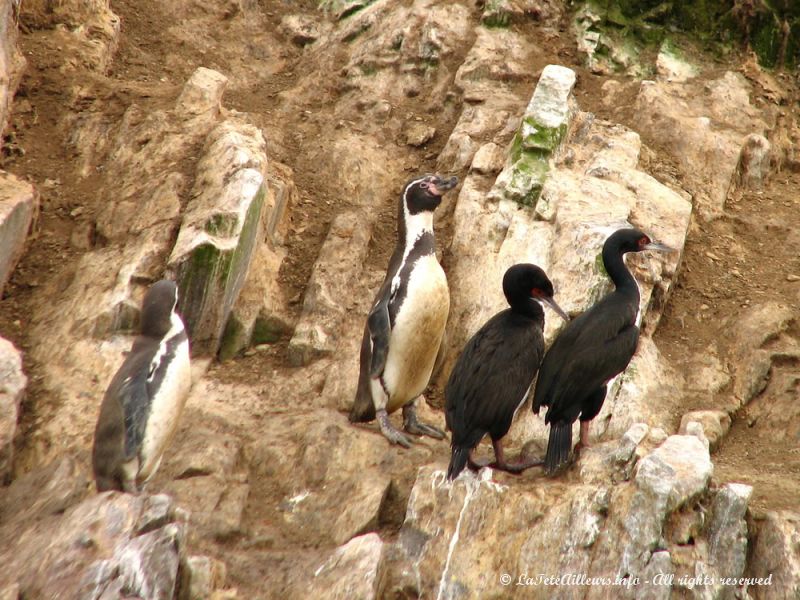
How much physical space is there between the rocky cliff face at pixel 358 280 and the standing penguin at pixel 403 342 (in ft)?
1.08

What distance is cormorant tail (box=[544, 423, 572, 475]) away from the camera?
6.50 metres

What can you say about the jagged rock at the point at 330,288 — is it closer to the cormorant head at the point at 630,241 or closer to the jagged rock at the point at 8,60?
the cormorant head at the point at 630,241

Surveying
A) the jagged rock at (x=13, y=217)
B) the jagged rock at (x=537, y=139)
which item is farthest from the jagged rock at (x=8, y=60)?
the jagged rock at (x=537, y=139)

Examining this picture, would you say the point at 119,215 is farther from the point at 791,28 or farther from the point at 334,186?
the point at 791,28

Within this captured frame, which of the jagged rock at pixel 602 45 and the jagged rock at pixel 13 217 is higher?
the jagged rock at pixel 602 45

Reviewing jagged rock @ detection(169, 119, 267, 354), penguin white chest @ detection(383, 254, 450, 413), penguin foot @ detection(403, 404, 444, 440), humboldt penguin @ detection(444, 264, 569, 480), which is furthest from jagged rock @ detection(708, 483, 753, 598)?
jagged rock @ detection(169, 119, 267, 354)

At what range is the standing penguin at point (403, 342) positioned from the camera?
7.79 metres

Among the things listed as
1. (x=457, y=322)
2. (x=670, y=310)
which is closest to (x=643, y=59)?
(x=670, y=310)

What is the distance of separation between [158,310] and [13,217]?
9.20 feet

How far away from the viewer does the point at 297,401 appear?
825 cm

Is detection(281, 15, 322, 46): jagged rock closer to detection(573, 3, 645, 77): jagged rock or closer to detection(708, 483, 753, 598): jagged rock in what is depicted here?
detection(573, 3, 645, 77): jagged rock

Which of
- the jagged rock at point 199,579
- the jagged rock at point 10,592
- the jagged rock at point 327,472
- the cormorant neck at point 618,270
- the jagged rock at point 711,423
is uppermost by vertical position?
the cormorant neck at point 618,270

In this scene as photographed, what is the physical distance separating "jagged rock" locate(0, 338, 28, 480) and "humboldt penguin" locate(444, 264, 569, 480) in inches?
128

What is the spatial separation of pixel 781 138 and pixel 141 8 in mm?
8327
